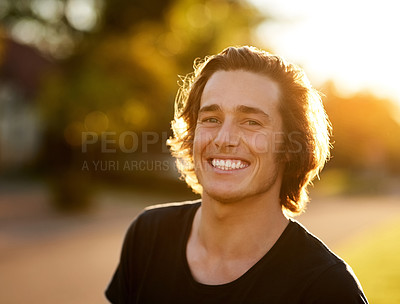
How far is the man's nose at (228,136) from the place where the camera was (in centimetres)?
275

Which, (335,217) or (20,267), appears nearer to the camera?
(20,267)

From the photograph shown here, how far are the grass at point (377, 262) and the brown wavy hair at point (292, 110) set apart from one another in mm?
3411

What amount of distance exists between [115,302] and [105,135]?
50.0 feet

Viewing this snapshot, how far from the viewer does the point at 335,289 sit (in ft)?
7.21

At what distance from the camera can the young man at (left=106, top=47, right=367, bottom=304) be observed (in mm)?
2482

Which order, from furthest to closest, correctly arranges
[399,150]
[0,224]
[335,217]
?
[399,150] < [335,217] < [0,224]

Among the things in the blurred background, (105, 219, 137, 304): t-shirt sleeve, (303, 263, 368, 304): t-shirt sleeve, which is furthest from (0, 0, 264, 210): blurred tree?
(303, 263, 368, 304): t-shirt sleeve

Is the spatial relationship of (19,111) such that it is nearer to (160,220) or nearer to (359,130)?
(359,130)

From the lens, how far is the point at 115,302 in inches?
114

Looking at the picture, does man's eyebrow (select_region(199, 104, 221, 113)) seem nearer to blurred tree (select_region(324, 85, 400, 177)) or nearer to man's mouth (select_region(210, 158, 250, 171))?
man's mouth (select_region(210, 158, 250, 171))

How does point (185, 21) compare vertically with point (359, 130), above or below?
above

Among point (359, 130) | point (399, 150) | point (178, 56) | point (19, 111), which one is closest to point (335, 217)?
point (178, 56)
